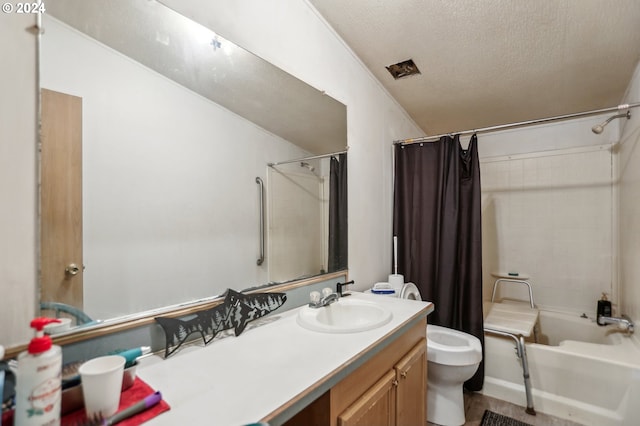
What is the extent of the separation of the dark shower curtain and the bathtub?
162 mm

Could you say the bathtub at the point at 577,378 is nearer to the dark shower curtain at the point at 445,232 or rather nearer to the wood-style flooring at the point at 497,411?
the wood-style flooring at the point at 497,411

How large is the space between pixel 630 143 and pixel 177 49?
3005 mm

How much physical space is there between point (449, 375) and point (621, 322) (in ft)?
4.76

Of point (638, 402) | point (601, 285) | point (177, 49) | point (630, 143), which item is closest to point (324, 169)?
point (177, 49)

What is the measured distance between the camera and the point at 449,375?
1.79m

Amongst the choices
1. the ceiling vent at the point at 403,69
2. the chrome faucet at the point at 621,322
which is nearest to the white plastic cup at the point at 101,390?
the ceiling vent at the point at 403,69

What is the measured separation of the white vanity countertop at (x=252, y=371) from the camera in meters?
0.66

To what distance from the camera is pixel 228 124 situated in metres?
1.23

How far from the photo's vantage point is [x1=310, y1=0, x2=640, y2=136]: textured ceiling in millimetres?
1563

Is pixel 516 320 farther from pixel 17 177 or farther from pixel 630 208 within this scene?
pixel 17 177

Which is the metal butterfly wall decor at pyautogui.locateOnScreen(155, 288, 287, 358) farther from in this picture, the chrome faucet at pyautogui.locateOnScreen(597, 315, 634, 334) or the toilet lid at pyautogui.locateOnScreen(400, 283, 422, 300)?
the chrome faucet at pyautogui.locateOnScreen(597, 315, 634, 334)

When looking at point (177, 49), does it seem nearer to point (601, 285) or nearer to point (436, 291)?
point (436, 291)

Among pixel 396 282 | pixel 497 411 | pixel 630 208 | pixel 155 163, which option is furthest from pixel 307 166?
pixel 630 208

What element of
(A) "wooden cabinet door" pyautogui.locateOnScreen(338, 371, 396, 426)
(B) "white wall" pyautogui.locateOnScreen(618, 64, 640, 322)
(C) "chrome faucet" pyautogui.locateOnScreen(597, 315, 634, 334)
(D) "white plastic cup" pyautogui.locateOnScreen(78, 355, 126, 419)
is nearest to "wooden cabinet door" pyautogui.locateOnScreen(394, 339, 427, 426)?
(A) "wooden cabinet door" pyautogui.locateOnScreen(338, 371, 396, 426)
